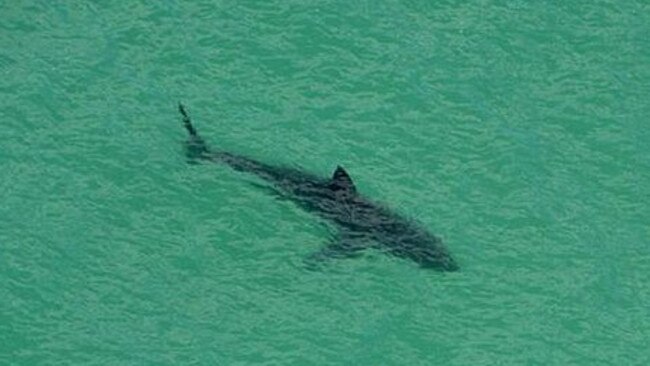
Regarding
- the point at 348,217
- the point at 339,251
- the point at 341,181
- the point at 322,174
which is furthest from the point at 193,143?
the point at 339,251

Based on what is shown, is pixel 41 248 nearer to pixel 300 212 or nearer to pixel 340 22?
pixel 300 212

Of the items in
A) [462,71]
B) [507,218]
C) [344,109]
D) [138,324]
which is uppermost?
[462,71]

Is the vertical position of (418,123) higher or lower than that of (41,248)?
higher

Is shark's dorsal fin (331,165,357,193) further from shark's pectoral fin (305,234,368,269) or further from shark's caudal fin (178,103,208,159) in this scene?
shark's caudal fin (178,103,208,159)

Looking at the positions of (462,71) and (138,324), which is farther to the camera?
(462,71)

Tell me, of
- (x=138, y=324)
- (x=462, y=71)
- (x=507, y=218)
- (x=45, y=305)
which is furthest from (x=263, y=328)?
(x=462, y=71)

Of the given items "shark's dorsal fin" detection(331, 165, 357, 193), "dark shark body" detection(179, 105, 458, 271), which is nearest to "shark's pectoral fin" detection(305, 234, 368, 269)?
"dark shark body" detection(179, 105, 458, 271)

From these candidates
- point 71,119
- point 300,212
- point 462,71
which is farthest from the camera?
point 462,71

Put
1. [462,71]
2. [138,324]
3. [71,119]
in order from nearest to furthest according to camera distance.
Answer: [138,324] → [71,119] → [462,71]
